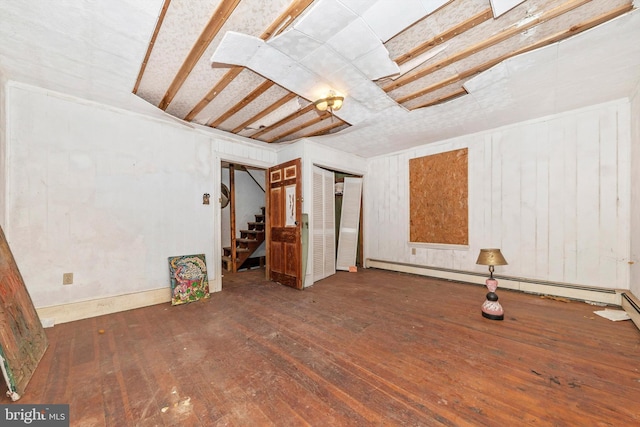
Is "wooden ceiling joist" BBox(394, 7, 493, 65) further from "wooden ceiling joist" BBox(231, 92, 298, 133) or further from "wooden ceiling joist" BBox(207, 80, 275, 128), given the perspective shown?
"wooden ceiling joist" BBox(207, 80, 275, 128)

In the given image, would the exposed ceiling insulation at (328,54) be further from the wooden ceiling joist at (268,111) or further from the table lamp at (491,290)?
the table lamp at (491,290)

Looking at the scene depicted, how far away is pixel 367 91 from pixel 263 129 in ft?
6.17

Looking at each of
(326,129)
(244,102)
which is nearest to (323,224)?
(326,129)

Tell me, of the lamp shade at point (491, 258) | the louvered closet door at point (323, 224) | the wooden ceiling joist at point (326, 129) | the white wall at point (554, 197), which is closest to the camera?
the lamp shade at point (491, 258)

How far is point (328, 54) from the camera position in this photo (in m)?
2.04

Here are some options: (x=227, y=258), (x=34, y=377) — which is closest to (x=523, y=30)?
(x=34, y=377)

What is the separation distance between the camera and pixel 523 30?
187 centimetres

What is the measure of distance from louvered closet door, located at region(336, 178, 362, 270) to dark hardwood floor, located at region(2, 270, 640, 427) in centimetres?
236

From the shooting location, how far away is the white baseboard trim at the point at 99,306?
102 inches

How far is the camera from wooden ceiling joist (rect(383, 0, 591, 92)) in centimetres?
166

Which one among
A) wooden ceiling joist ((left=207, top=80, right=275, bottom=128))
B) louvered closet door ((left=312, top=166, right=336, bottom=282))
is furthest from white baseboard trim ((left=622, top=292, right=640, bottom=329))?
wooden ceiling joist ((left=207, top=80, right=275, bottom=128))

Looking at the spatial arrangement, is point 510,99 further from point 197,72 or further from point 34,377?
point 34,377

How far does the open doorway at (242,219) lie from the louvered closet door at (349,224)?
1.92m

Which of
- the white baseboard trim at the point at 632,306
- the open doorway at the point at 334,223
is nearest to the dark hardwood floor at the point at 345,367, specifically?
the white baseboard trim at the point at 632,306
